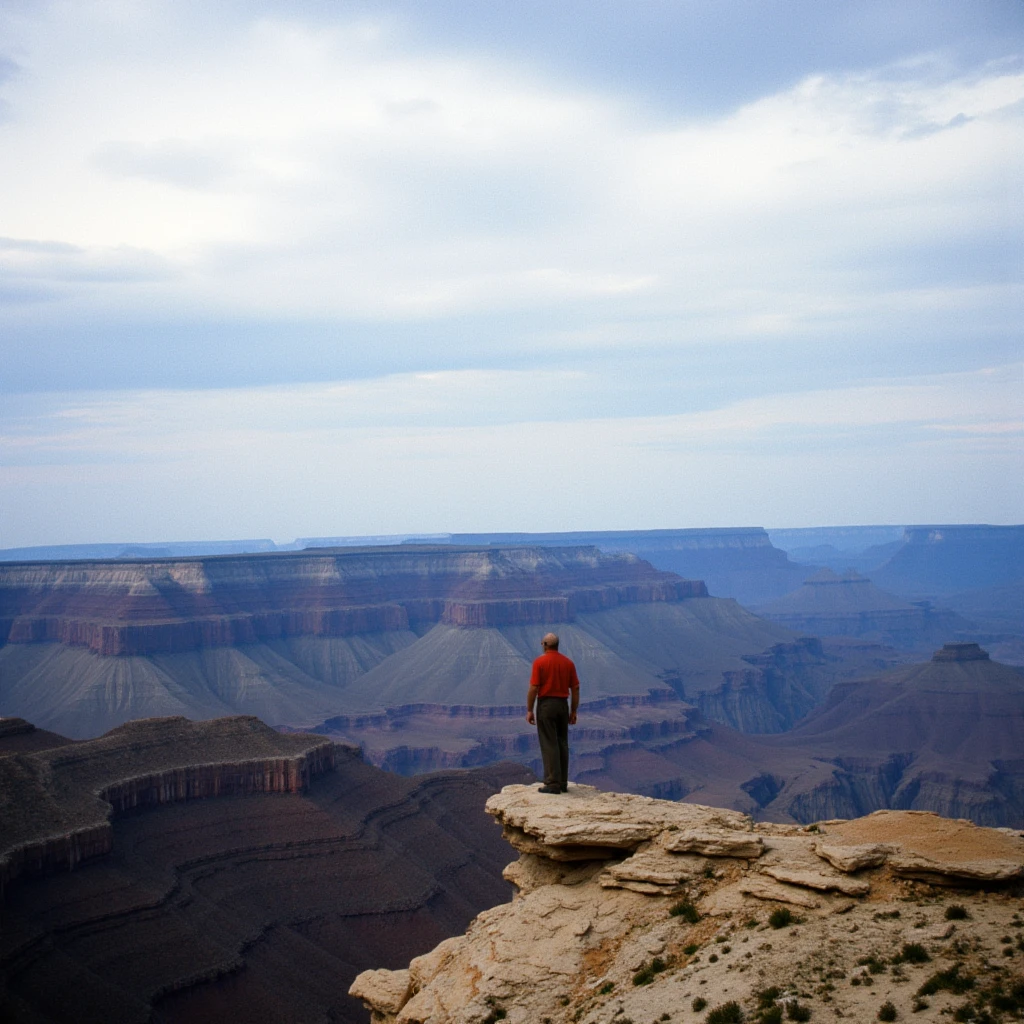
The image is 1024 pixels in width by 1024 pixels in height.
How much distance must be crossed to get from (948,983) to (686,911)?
542 centimetres

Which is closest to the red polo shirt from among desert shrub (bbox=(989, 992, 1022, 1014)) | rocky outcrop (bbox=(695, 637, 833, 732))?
desert shrub (bbox=(989, 992, 1022, 1014))

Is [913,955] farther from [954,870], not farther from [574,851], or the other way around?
[574,851]

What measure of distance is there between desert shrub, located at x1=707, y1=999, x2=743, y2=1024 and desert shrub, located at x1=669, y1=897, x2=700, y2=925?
336 cm

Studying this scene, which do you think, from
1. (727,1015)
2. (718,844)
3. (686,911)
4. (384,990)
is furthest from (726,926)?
(384,990)

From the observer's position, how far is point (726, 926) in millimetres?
20453

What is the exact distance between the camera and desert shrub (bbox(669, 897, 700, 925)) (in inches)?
831

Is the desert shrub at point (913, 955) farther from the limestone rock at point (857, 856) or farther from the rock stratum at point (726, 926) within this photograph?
the limestone rock at point (857, 856)

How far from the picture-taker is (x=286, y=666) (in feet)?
559

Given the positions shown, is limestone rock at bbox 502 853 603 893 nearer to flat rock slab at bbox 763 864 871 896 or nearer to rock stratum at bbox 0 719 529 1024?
flat rock slab at bbox 763 864 871 896

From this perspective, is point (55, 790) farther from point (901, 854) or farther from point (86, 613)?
point (86, 613)

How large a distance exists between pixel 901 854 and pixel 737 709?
172m

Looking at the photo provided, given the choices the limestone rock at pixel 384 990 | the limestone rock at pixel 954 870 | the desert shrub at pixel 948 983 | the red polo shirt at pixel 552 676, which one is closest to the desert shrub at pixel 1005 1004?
the desert shrub at pixel 948 983

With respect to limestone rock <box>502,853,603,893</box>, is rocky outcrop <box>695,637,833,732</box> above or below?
below

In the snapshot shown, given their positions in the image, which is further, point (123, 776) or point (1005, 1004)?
point (123, 776)
